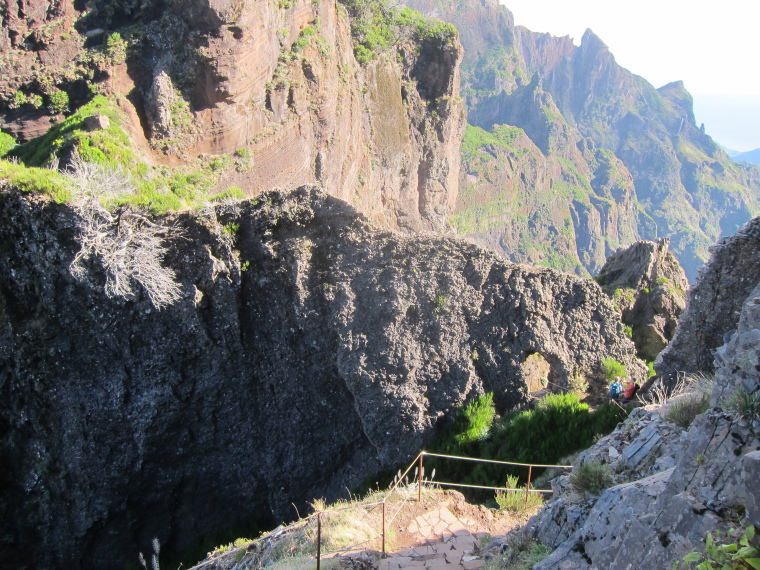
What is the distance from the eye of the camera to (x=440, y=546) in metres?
6.24

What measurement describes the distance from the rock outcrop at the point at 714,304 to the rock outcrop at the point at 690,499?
132 inches

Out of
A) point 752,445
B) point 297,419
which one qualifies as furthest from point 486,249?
point 752,445

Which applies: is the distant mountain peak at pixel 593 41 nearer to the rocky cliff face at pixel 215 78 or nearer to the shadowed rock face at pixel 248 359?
the rocky cliff face at pixel 215 78

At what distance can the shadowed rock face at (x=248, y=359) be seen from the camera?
8.92 metres

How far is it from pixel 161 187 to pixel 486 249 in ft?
26.6

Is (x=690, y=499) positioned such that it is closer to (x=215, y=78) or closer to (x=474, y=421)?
(x=474, y=421)

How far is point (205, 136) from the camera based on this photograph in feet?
51.0

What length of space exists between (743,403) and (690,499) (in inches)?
32.8

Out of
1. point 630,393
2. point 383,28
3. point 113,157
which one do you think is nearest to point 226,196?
point 113,157

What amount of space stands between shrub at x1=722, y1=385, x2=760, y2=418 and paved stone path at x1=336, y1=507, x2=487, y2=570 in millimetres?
3092

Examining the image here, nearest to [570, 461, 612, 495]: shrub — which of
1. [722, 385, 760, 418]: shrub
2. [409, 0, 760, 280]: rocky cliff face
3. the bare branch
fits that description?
[722, 385, 760, 418]: shrub

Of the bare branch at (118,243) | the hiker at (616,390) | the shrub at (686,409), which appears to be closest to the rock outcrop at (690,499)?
the shrub at (686,409)

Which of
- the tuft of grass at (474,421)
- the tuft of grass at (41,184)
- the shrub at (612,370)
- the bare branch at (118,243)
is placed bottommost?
the tuft of grass at (474,421)

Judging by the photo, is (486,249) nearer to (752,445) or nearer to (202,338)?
(202,338)
